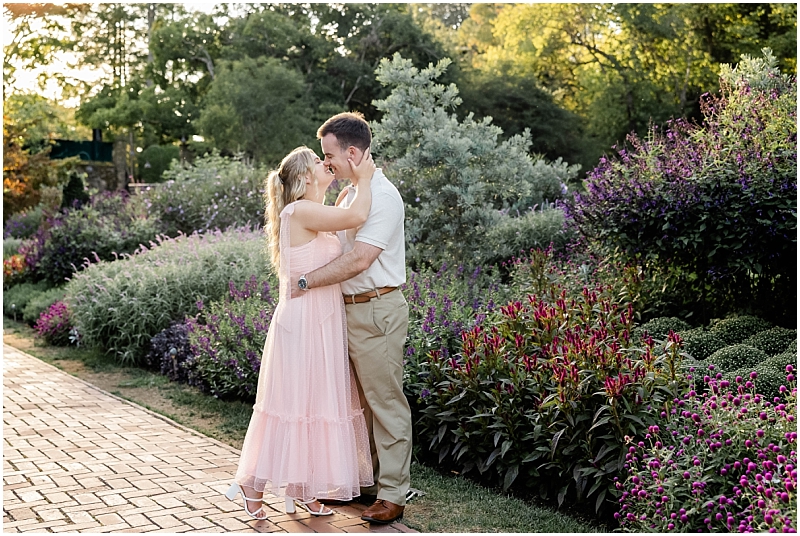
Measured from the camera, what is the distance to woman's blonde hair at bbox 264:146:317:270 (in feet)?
13.2

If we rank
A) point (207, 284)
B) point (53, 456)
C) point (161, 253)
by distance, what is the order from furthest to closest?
point (161, 253), point (207, 284), point (53, 456)

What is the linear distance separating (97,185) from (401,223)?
2545cm

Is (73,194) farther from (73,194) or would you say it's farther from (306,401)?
(306,401)

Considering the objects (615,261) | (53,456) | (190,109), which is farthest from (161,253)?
(190,109)

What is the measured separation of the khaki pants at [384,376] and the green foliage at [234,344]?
241cm

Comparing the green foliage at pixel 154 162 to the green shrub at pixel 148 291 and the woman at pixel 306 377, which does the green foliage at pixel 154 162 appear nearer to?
the green shrub at pixel 148 291

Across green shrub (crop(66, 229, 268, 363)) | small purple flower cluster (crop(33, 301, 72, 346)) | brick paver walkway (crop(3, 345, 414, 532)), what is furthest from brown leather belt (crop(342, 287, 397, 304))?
small purple flower cluster (crop(33, 301, 72, 346))

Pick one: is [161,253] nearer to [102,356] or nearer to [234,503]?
[102,356]

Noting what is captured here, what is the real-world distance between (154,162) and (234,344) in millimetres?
21942

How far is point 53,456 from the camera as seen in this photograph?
5.14 m

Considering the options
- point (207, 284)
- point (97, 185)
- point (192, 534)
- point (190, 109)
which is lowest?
point (192, 534)

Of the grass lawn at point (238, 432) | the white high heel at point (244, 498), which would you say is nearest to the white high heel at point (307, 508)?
the white high heel at point (244, 498)

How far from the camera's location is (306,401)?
12.9 ft

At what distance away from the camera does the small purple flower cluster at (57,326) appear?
9.48 meters
